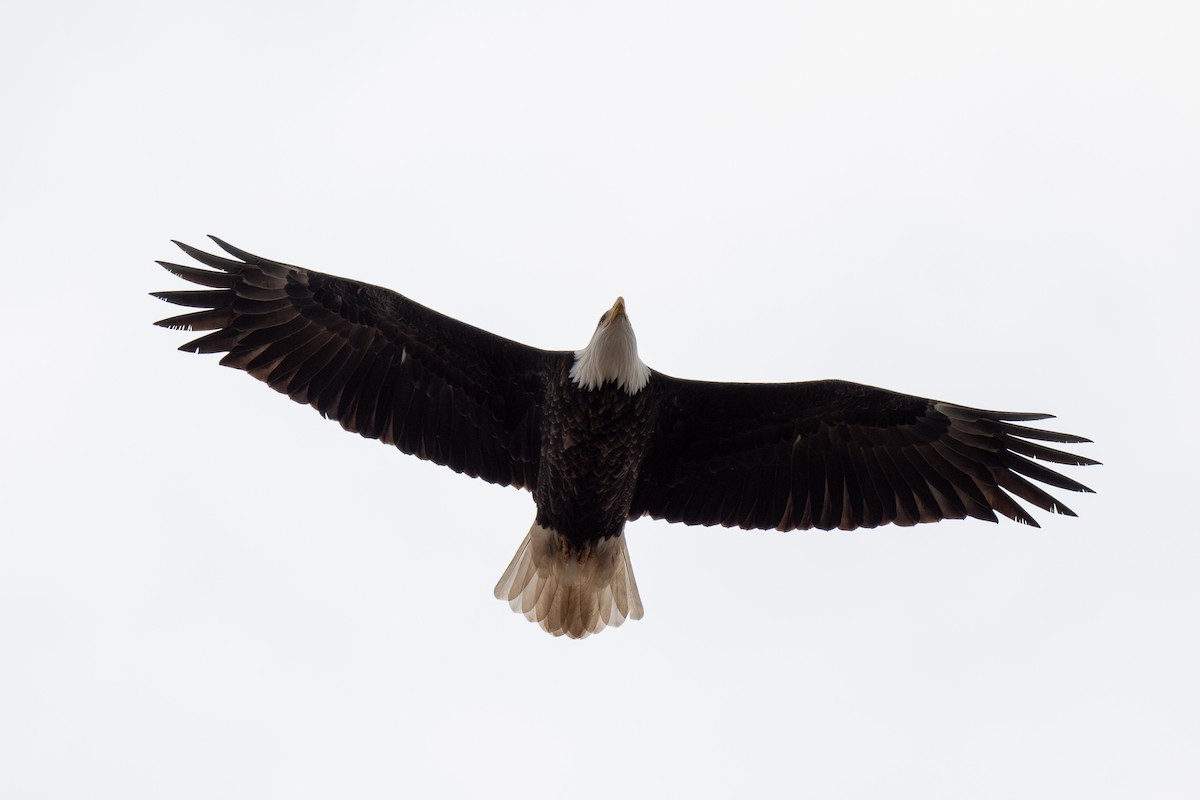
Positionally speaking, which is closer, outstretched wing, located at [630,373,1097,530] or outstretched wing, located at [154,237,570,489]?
outstretched wing, located at [154,237,570,489]

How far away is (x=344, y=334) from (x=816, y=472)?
106 inches

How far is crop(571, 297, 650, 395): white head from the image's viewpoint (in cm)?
699

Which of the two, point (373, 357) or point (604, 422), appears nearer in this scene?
point (604, 422)

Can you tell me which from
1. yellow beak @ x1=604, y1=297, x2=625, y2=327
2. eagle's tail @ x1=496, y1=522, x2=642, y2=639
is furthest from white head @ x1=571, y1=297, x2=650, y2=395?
eagle's tail @ x1=496, y1=522, x2=642, y2=639

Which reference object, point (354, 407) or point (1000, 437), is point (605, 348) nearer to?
point (354, 407)

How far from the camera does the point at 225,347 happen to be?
7199 millimetres

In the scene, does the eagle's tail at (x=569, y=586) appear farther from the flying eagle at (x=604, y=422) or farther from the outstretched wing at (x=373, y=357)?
the outstretched wing at (x=373, y=357)

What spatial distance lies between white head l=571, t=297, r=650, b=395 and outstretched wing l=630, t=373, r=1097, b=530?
34 centimetres

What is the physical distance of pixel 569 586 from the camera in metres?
7.96

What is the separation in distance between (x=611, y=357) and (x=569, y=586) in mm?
1639

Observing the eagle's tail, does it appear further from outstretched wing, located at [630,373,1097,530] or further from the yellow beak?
the yellow beak

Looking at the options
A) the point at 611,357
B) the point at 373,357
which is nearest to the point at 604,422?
the point at 611,357

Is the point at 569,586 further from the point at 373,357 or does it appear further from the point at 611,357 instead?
the point at 373,357

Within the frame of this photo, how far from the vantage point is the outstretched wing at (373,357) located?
23.7 ft
